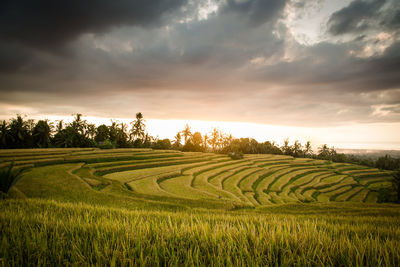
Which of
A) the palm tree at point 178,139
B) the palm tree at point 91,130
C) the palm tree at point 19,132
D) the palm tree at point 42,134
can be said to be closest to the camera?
the palm tree at point 19,132

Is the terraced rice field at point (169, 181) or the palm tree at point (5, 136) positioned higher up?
the palm tree at point (5, 136)

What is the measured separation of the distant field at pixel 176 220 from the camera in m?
1.36

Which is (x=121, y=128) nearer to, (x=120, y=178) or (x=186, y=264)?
(x=120, y=178)

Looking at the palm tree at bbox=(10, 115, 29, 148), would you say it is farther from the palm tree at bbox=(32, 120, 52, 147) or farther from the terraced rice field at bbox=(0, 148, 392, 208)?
the terraced rice field at bbox=(0, 148, 392, 208)

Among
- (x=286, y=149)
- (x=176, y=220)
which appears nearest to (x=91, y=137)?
(x=176, y=220)

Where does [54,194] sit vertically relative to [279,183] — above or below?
above

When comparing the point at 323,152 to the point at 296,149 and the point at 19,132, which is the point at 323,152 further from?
the point at 19,132

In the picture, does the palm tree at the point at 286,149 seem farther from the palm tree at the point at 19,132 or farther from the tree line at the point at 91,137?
the palm tree at the point at 19,132

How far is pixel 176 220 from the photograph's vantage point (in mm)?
2668

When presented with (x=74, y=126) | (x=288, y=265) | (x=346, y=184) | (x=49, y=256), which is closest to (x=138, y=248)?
(x=49, y=256)

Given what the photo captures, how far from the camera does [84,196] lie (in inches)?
462

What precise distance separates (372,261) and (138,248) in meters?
1.83

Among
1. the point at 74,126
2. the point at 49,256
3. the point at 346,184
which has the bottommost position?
the point at 346,184

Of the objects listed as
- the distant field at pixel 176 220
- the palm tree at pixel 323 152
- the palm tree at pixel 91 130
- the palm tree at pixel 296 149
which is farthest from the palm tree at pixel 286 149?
the palm tree at pixel 91 130
